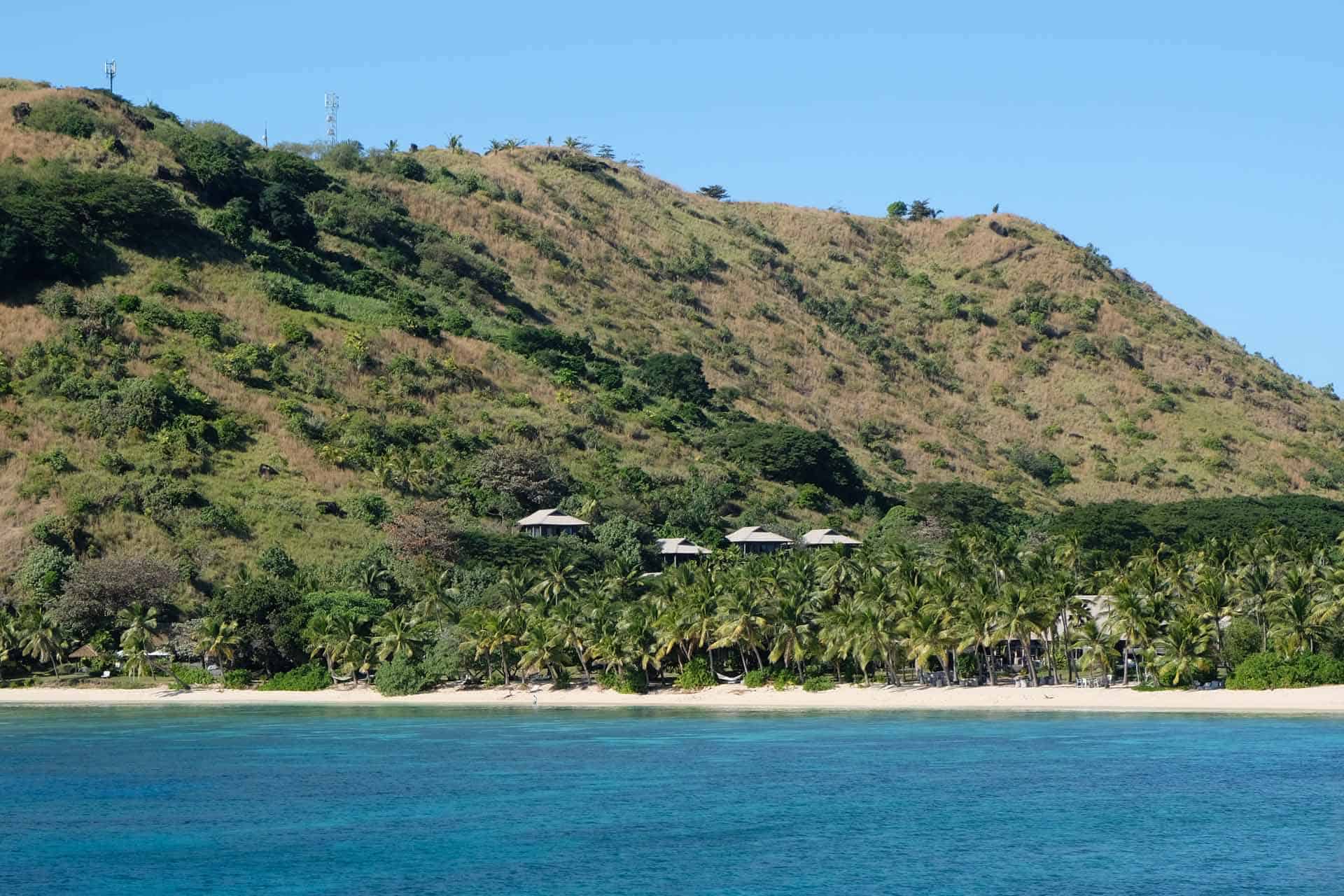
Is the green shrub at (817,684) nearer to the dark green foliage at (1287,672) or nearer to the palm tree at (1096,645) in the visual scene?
the palm tree at (1096,645)

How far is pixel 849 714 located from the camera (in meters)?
82.6

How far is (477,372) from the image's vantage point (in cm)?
13775

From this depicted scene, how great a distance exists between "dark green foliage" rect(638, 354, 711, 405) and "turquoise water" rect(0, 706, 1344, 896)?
231ft

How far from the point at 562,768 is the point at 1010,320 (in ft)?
455

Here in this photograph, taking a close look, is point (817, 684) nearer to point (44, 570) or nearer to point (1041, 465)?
point (44, 570)

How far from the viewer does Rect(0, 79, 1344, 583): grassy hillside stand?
371 feet

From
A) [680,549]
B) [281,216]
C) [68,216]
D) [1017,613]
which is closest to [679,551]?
[680,549]

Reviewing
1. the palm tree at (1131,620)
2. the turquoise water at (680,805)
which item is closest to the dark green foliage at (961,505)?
the palm tree at (1131,620)

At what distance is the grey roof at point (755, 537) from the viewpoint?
385ft

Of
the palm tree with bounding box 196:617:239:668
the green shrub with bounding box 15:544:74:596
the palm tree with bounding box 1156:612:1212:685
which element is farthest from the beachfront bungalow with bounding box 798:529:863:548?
the green shrub with bounding box 15:544:74:596

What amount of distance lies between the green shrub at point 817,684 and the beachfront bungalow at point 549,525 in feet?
102

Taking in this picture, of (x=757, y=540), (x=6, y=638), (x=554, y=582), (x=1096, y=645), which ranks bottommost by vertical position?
(x=6, y=638)

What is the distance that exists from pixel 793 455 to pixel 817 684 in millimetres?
52145

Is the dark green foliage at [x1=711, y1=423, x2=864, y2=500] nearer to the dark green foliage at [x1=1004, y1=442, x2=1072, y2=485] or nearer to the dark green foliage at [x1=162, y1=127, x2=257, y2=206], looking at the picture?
the dark green foliage at [x1=1004, y1=442, x2=1072, y2=485]
